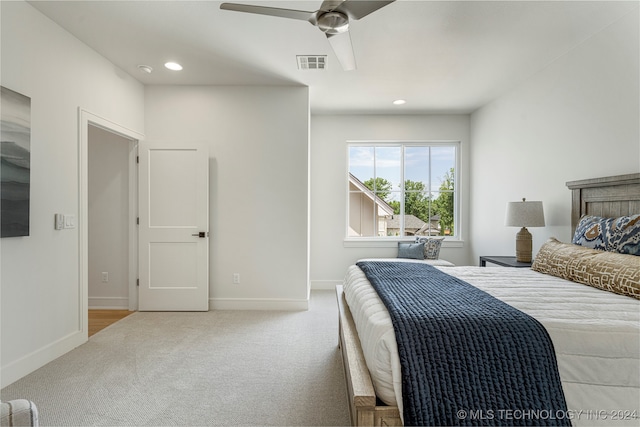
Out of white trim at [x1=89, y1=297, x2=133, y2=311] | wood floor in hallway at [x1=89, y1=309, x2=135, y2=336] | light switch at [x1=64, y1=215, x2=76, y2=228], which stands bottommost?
wood floor in hallway at [x1=89, y1=309, x2=135, y2=336]

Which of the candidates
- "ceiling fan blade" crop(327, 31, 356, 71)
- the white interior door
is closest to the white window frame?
the white interior door

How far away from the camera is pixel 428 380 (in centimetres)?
126

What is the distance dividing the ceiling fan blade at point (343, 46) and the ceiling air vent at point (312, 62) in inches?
30.0

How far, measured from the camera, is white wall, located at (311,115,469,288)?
509cm

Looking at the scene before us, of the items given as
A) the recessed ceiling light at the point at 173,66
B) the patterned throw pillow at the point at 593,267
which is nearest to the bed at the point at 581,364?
the patterned throw pillow at the point at 593,267

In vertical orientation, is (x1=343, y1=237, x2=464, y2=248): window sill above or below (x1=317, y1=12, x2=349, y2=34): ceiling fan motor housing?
below

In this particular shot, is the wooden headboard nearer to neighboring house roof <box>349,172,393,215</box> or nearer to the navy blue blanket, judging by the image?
the navy blue blanket

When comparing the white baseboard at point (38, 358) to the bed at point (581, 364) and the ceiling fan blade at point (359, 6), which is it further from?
the ceiling fan blade at point (359, 6)

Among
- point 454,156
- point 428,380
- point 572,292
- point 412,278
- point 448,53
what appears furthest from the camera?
point 454,156

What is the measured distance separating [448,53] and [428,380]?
9.56 feet

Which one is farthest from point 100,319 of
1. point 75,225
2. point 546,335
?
point 546,335

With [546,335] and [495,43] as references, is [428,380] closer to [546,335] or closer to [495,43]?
[546,335]

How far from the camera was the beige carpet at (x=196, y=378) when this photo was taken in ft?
6.28

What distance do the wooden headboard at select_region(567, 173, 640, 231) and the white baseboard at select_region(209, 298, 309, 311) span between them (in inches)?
113
